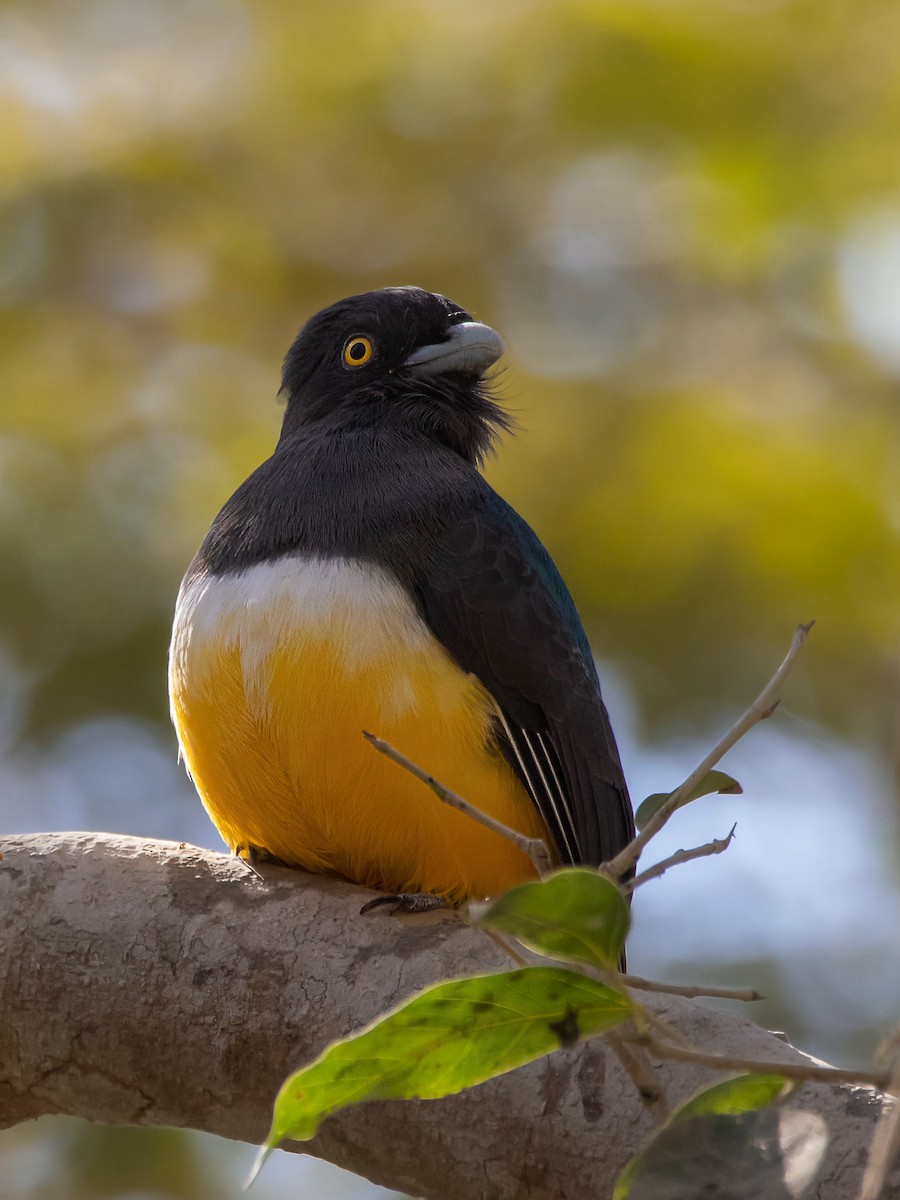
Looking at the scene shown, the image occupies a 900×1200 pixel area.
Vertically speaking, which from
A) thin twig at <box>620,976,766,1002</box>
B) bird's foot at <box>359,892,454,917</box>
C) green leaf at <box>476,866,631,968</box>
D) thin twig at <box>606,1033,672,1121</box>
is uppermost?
bird's foot at <box>359,892,454,917</box>

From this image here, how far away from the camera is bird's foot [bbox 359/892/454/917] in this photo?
147 inches

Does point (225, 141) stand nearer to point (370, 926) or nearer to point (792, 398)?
point (792, 398)

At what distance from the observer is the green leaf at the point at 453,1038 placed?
6.94 feet

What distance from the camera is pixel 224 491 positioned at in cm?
762

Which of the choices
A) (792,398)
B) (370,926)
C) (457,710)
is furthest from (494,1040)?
(792,398)

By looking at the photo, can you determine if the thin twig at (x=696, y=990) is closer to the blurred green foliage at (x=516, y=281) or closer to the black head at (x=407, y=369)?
the black head at (x=407, y=369)

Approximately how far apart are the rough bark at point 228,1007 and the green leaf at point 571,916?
36.8 inches

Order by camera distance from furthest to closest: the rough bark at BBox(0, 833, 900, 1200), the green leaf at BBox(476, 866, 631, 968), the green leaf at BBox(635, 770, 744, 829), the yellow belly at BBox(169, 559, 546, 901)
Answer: the yellow belly at BBox(169, 559, 546, 901) → the rough bark at BBox(0, 833, 900, 1200) → the green leaf at BBox(635, 770, 744, 829) → the green leaf at BBox(476, 866, 631, 968)

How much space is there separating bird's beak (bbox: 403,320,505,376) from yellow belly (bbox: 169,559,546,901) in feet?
4.22

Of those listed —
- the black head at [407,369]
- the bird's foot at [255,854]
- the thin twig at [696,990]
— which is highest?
the black head at [407,369]

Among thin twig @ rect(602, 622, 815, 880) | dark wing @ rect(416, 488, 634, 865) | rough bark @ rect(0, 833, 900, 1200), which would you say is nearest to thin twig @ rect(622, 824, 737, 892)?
thin twig @ rect(602, 622, 815, 880)

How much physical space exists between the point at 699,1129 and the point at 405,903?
64.3 inches

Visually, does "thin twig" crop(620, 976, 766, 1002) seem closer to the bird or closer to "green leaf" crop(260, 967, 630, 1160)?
"green leaf" crop(260, 967, 630, 1160)

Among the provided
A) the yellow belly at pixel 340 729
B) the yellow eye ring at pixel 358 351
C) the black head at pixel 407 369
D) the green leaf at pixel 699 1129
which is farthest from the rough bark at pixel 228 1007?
the yellow eye ring at pixel 358 351
